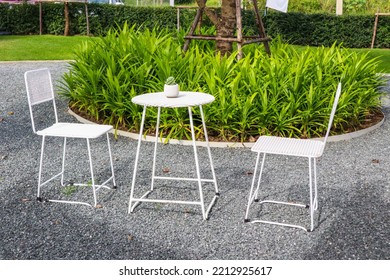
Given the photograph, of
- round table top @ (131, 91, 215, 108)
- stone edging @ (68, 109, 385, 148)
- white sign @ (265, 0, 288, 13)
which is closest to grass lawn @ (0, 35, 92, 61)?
white sign @ (265, 0, 288, 13)

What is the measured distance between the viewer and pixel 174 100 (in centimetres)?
412

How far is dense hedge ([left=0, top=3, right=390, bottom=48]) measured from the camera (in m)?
16.5

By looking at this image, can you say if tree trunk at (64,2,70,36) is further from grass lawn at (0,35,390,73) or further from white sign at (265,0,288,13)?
white sign at (265,0,288,13)

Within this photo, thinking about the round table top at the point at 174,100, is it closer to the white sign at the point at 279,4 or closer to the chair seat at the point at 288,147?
the chair seat at the point at 288,147

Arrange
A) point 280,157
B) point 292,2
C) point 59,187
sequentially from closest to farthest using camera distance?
point 59,187 → point 280,157 → point 292,2

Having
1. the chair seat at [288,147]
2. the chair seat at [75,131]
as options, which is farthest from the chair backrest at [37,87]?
the chair seat at [288,147]

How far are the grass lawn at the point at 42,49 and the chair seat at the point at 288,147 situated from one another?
317 inches

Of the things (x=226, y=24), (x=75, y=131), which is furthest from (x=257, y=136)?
(x=75, y=131)

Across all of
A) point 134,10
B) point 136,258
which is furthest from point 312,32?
point 136,258

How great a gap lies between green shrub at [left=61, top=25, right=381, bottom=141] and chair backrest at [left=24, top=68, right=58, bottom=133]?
1.67 m

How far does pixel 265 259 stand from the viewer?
347 centimetres
